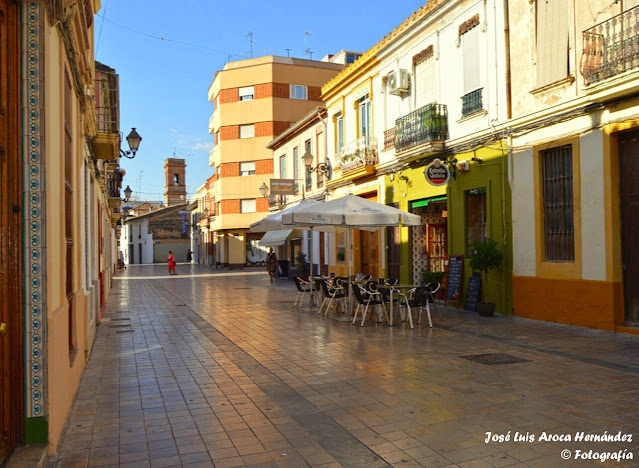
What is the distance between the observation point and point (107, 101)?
1380cm

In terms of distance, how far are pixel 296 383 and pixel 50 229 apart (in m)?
3.48

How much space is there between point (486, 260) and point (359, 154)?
8.30 metres

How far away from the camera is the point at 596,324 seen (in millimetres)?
10008

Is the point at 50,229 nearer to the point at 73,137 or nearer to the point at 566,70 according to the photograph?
the point at 73,137

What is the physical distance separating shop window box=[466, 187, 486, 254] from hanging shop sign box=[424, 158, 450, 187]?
0.69 m

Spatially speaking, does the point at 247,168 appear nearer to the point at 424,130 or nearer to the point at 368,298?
the point at 424,130

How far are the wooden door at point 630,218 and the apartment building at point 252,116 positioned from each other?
106ft

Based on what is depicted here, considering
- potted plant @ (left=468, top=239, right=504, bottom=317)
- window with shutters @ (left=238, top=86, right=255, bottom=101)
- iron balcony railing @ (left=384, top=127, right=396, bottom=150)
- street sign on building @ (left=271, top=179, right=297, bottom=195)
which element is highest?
window with shutters @ (left=238, top=86, right=255, bottom=101)

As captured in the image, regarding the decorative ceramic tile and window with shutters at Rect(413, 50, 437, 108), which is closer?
the decorative ceramic tile

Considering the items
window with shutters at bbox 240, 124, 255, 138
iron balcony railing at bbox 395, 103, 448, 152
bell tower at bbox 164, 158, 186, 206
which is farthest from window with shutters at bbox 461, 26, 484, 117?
bell tower at bbox 164, 158, 186, 206

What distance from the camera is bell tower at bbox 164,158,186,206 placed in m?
71.9

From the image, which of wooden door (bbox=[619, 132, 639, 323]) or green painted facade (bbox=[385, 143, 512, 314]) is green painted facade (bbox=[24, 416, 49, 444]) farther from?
green painted facade (bbox=[385, 143, 512, 314])

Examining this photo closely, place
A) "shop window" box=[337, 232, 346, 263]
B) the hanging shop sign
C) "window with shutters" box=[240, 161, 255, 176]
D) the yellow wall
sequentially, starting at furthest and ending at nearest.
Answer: "window with shutters" box=[240, 161, 255, 176] → "shop window" box=[337, 232, 346, 263] → the hanging shop sign → the yellow wall

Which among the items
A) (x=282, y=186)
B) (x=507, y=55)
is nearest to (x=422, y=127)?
(x=507, y=55)
